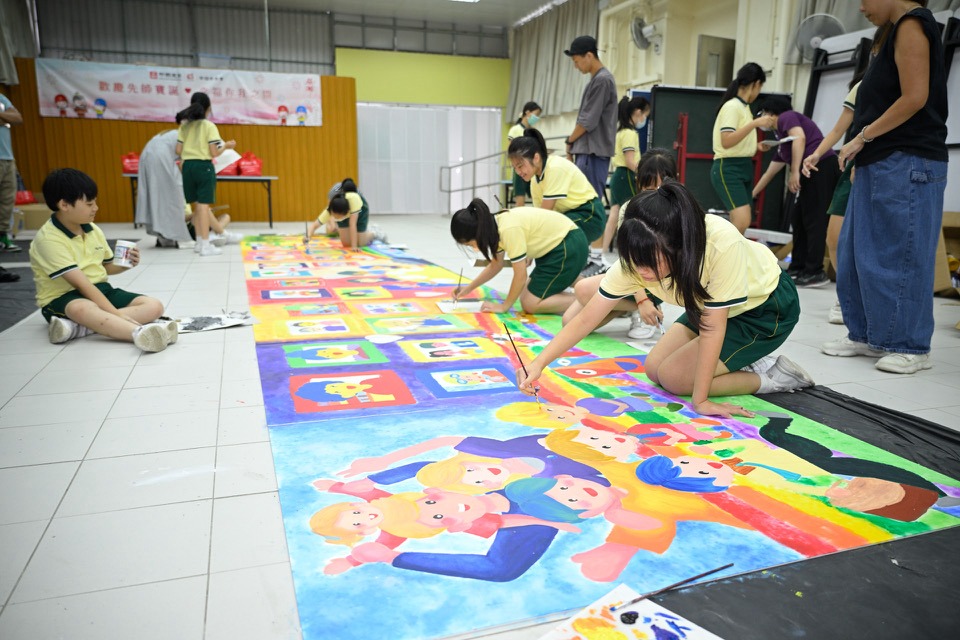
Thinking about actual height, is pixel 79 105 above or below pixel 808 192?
above

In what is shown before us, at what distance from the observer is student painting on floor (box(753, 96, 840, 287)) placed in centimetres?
419

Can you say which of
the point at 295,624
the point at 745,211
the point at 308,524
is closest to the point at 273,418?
the point at 308,524

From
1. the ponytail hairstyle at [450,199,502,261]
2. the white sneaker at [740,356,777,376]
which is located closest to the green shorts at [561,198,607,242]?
the ponytail hairstyle at [450,199,502,261]

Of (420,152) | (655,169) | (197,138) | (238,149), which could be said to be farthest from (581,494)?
(420,152)

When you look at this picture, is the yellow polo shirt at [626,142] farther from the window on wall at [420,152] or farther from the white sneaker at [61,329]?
the window on wall at [420,152]

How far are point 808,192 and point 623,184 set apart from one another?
4.17ft

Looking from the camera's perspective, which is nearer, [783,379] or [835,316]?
[783,379]

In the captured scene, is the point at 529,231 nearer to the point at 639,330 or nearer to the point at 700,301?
the point at 639,330

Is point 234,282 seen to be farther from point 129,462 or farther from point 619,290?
point 619,290

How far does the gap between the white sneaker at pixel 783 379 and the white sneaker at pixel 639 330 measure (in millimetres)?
699

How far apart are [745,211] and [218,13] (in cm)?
981

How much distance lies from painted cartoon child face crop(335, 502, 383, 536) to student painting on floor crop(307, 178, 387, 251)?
4.41 metres

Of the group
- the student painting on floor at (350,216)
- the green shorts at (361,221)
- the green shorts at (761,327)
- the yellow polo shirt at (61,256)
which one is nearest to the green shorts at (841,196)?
the green shorts at (761,327)

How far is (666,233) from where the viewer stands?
1.58 metres
